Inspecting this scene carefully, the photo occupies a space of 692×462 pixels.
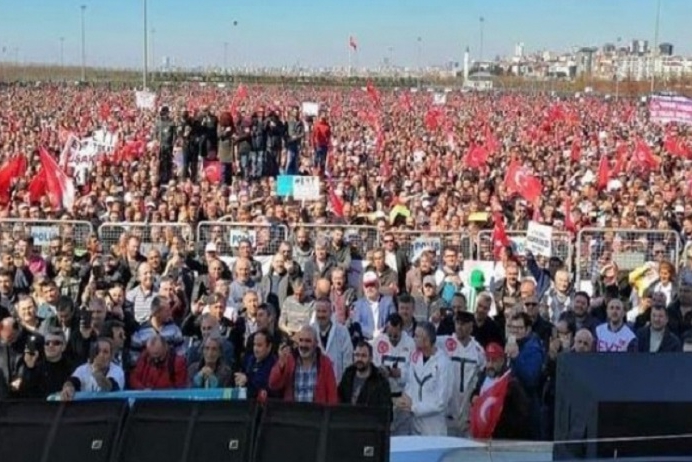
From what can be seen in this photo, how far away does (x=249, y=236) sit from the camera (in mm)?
13336

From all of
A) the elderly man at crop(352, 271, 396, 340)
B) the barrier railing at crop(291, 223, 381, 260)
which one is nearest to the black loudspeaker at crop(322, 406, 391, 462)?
the elderly man at crop(352, 271, 396, 340)

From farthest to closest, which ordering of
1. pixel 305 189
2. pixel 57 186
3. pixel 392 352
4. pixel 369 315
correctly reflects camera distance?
pixel 305 189 → pixel 57 186 → pixel 369 315 → pixel 392 352

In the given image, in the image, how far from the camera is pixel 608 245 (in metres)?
13.1

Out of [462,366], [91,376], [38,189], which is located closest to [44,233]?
[38,189]

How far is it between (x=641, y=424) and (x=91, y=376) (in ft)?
13.3

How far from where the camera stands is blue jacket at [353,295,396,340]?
9594 mm

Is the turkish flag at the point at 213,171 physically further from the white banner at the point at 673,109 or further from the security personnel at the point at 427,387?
the security personnel at the point at 427,387

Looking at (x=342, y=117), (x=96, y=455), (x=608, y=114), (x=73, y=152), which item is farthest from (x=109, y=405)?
(x=608, y=114)

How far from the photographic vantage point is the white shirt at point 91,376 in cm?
711

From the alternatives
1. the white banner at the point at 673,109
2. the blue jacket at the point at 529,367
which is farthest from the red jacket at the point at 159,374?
the white banner at the point at 673,109

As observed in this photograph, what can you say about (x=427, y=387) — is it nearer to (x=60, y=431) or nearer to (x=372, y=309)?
(x=372, y=309)

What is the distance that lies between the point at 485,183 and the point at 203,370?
1325cm

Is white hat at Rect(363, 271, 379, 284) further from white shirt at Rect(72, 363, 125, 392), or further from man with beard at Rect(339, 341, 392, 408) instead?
white shirt at Rect(72, 363, 125, 392)

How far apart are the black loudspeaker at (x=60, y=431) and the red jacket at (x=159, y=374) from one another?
313 centimetres
